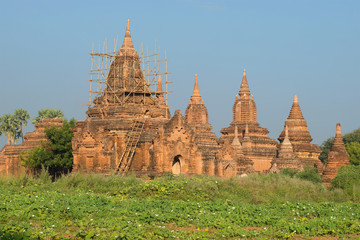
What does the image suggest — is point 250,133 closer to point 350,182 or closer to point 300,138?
point 300,138

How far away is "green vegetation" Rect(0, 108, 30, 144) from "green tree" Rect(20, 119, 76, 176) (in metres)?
29.7

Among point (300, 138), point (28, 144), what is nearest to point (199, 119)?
point (300, 138)

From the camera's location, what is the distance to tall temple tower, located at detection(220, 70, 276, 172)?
46562 mm

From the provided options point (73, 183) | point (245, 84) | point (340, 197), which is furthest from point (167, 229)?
point (245, 84)

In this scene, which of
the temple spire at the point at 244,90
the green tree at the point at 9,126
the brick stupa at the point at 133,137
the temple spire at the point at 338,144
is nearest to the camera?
the brick stupa at the point at 133,137

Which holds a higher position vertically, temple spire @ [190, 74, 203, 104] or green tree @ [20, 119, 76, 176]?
temple spire @ [190, 74, 203, 104]

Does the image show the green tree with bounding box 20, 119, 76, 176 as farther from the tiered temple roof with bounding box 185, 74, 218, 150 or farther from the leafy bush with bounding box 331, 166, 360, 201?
the leafy bush with bounding box 331, 166, 360, 201

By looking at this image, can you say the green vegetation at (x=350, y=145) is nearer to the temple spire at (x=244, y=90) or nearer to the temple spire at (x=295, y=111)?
the temple spire at (x=295, y=111)

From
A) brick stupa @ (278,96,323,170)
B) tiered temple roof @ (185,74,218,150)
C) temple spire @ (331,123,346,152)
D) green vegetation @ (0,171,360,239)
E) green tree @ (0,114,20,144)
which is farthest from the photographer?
green tree @ (0,114,20,144)

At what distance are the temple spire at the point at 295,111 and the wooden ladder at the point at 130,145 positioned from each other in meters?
20.1

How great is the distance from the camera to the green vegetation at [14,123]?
67062 mm

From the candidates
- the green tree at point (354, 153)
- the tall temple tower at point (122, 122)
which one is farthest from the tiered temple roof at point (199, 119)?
the green tree at point (354, 153)

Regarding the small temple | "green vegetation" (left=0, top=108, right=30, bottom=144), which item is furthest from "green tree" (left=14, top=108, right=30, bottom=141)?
the small temple

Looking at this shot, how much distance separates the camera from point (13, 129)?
6750cm
